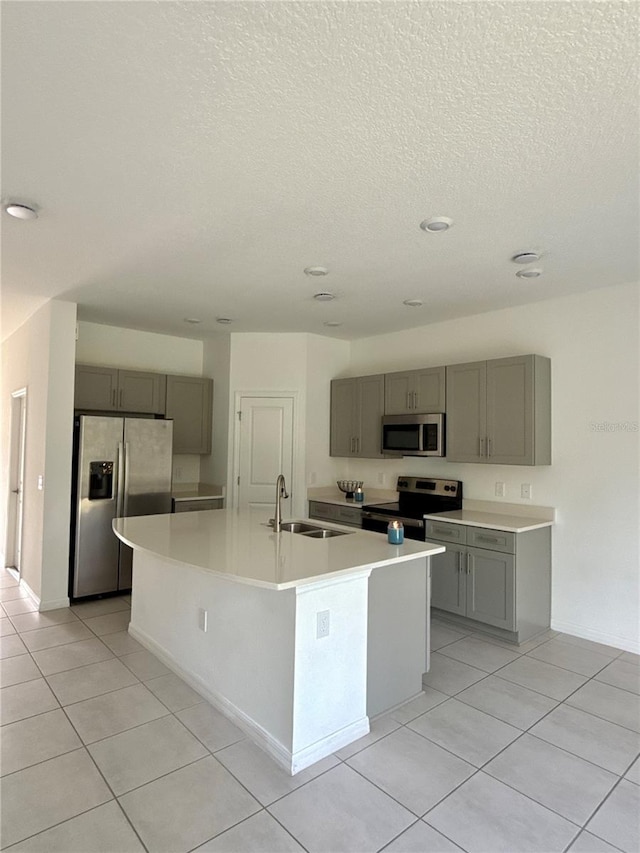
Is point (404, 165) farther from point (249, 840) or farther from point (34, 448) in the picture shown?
point (34, 448)

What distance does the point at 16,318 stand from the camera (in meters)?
4.90

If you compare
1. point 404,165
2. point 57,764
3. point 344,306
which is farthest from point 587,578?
point 57,764

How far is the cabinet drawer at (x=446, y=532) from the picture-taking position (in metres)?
3.91

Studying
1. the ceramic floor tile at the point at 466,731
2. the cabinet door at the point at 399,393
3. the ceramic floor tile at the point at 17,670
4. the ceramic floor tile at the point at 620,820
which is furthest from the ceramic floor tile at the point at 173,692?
the cabinet door at the point at 399,393

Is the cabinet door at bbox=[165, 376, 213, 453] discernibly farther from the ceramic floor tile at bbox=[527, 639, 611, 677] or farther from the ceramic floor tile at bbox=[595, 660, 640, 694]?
the ceramic floor tile at bbox=[595, 660, 640, 694]

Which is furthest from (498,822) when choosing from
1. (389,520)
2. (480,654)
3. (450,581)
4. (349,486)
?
(349,486)

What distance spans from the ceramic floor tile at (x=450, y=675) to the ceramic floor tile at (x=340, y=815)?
39.5 inches

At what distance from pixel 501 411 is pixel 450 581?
55.6 inches

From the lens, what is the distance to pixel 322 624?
2.32 meters

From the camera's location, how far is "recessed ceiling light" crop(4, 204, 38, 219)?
96.8 inches

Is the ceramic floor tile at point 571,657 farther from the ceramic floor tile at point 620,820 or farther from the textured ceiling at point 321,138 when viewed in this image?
the textured ceiling at point 321,138

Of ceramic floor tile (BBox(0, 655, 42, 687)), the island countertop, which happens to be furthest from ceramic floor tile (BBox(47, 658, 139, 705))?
the island countertop

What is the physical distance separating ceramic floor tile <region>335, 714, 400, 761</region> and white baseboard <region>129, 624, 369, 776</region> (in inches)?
0.9

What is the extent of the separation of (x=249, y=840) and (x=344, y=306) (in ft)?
11.8
